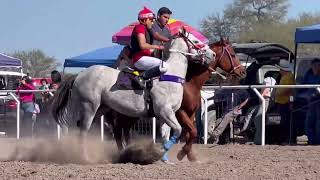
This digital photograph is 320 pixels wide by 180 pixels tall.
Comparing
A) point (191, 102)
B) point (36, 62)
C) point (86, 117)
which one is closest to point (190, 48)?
point (191, 102)

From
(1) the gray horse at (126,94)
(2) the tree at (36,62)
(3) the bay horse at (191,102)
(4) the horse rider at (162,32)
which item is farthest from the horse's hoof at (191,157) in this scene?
(2) the tree at (36,62)

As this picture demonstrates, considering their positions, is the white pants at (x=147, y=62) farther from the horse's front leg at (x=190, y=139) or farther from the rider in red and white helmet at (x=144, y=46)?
the horse's front leg at (x=190, y=139)

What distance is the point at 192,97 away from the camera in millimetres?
11688

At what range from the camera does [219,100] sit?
16.6 m

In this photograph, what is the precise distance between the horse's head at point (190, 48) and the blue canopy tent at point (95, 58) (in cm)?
1034

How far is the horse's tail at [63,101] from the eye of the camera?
39.1 feet

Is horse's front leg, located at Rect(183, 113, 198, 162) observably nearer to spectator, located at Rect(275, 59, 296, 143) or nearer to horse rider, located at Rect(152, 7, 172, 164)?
horse rider, located at Rect(152, 7, 172, 164)

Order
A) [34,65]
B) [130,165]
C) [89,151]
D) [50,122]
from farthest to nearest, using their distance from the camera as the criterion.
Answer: [34,65], [50,122], [89,151], [130,165]

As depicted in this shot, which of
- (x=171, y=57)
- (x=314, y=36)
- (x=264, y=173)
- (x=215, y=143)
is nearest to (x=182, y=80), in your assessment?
(x=171, y=57)

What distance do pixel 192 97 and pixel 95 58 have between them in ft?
36.7

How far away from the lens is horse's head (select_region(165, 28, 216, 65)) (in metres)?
11.5

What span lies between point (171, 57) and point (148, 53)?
0.37 m

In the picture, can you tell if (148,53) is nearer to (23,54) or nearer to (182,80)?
(182,80)

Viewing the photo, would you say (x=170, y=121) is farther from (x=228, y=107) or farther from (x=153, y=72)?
(x=228, y=107)
